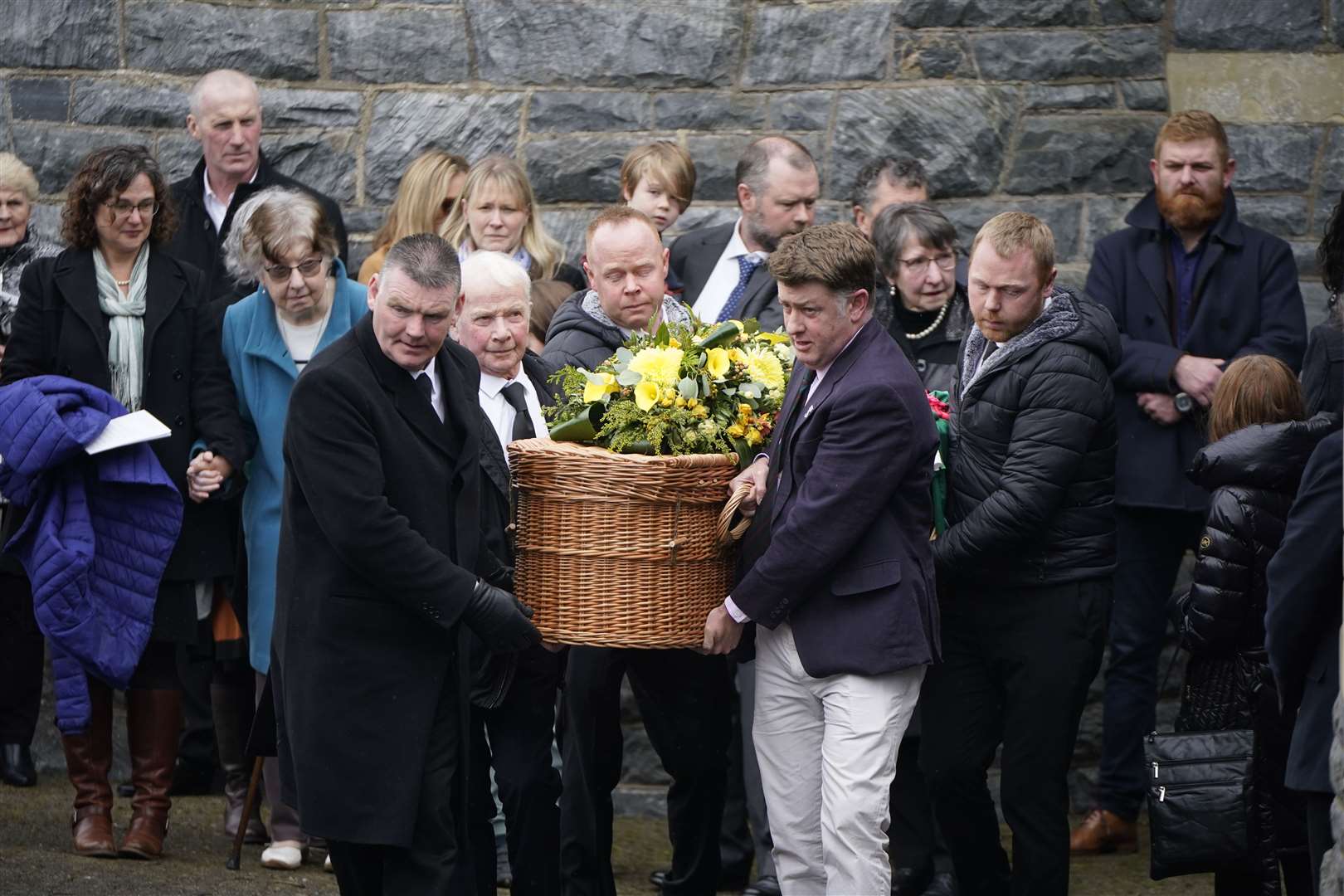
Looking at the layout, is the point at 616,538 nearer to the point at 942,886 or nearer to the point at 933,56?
the point at 942,886

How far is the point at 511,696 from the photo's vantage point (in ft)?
17.8

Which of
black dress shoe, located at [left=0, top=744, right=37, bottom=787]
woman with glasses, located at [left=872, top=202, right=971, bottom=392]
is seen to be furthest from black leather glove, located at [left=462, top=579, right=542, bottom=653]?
black dress shoe, located at [left=0, top=744, right=37, bottom=787]

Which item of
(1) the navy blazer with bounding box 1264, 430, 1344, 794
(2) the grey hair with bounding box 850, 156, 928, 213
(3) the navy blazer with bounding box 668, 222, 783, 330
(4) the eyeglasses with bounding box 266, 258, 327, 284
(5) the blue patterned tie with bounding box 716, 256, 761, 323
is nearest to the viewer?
(1) the navy blazer with bounding box 1264, 430, 1344, 794

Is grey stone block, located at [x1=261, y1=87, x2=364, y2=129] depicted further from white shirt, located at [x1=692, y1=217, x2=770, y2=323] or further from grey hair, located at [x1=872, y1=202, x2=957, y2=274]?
grey hair, located at [x1=872, y1=202, x2=957, y2=274]

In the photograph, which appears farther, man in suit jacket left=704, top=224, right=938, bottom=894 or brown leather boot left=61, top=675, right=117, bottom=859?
brown leather boot left=61, top=675, right=117, bottom=859

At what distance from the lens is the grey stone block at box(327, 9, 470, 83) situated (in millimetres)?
7770

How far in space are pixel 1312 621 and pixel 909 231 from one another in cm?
242

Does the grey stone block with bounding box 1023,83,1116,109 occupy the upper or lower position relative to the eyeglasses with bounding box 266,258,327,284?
upper

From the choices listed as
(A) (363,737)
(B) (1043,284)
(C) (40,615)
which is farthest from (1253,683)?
(C) (40,615)

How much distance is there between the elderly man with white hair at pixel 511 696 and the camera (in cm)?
538

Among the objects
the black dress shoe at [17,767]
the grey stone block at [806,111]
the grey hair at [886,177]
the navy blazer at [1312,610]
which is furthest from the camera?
the grey stone block at [806,111]

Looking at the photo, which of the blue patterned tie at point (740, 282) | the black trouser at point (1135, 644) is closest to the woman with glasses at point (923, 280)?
the blue patterned tie at point (740, 282)

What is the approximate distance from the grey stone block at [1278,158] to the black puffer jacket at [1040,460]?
7.62 feet

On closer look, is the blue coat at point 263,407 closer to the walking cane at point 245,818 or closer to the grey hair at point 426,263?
the walking cane at point 245,818
